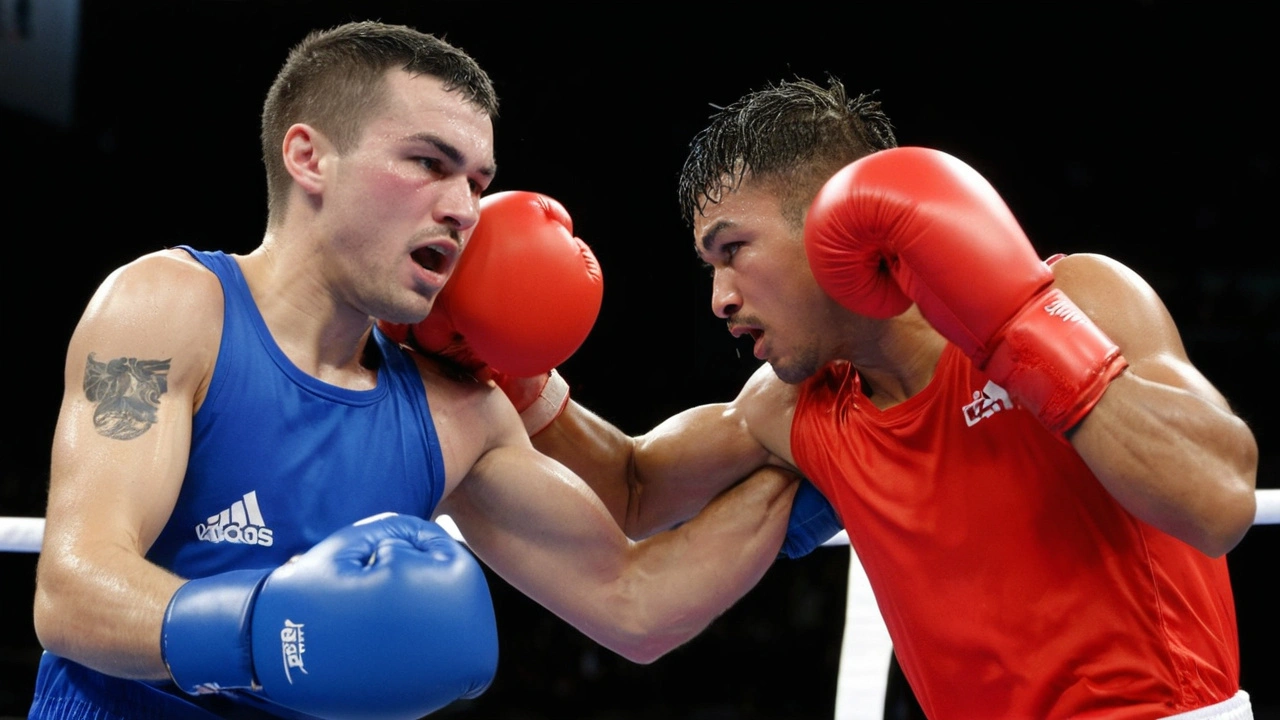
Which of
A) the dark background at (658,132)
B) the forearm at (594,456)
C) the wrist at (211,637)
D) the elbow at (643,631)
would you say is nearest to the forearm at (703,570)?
the elbow at (643,631)

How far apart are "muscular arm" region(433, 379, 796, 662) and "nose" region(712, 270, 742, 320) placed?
373mm

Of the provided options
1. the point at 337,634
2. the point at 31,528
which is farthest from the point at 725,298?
the point at 31,528

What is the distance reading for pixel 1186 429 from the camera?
1.62 m

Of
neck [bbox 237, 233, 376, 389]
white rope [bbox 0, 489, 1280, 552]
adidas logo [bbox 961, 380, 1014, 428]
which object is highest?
adidas logo [bbox 961, 380, 1014, 428]

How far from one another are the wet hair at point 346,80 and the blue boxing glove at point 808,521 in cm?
95

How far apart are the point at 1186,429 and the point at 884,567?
Result: 2.04ft

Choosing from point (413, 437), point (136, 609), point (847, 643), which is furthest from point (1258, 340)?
point (136, 609)

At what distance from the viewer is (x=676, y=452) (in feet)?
7.95

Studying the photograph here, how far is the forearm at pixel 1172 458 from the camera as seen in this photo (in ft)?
5.27

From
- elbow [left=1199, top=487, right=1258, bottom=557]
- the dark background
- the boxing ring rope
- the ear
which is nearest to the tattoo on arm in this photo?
the ear

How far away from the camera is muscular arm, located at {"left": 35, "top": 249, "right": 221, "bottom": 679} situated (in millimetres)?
1521

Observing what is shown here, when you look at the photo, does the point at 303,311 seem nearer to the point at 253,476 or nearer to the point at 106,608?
the point at 253,476

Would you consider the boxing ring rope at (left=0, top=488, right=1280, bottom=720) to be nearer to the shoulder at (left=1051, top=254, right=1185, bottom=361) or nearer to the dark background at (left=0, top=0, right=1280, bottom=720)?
the shoulder at (left=1051, top=254, right=1185, bottom=361)

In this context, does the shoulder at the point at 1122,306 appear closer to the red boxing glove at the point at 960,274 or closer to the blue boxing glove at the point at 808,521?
the red boxing glove at the point at 960,274
